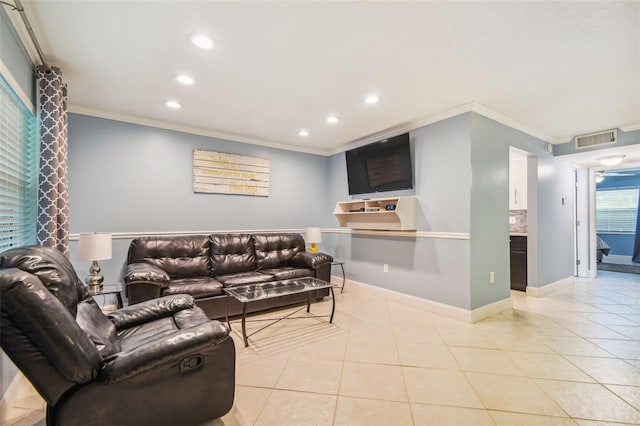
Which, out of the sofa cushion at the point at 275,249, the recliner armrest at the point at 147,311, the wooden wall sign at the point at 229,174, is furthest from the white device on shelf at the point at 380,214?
the recliner armrest at the point at 147,311

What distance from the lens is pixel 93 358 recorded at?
1.18 metres

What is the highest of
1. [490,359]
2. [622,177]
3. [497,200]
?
[622,177]

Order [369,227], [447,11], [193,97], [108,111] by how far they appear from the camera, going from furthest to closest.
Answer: [369,227], [108,111], [193,97], [447,11]

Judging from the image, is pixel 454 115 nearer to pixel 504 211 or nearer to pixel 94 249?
pixel 504 211

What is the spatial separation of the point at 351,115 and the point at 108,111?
2.92 metres

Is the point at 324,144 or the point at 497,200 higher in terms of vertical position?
the point at 324,144

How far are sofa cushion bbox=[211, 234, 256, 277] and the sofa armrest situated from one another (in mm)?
2292

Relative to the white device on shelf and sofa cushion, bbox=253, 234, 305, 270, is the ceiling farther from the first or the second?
sofa cushion, bbox=253, 234, 305, 270

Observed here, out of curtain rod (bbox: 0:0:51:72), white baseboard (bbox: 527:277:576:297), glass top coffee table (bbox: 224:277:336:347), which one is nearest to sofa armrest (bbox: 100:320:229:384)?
glass top coffee table (bbox: 224:277:336:347)

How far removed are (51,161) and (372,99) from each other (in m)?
2.95

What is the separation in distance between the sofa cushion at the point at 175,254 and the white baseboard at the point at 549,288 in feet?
15.0

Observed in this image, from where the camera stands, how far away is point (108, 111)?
3377 millimetres

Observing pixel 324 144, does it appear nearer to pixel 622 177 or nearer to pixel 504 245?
pixel 504 245

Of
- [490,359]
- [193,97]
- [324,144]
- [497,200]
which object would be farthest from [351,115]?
[490,359]
